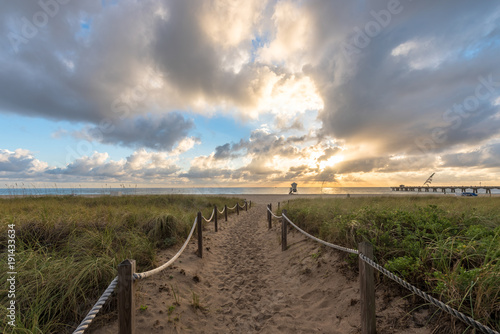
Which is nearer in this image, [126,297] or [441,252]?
[126,297]

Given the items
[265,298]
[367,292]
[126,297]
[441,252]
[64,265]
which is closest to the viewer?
[126,297]

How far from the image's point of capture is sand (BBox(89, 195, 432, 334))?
10.4 feet

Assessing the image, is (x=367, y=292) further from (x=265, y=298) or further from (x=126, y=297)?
(x=126, y=297)

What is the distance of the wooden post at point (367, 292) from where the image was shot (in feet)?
8.45

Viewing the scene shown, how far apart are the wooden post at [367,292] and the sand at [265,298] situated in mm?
332

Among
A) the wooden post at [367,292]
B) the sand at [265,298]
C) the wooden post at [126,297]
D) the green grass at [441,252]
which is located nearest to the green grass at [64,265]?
the sand at [265,298]

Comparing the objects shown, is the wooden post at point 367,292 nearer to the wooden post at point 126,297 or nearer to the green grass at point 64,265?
the wooden post at point 126,297

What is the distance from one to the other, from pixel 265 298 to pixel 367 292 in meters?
2.57

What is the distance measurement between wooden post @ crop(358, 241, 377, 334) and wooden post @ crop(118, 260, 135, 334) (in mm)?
2615

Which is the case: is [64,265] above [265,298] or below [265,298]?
above

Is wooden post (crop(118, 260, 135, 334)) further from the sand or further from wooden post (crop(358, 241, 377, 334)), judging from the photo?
wooden post (crop(358, 241, 377, 334))

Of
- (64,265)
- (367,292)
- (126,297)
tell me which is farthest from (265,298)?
(64,265)

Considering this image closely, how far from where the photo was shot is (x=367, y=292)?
2.58 metres

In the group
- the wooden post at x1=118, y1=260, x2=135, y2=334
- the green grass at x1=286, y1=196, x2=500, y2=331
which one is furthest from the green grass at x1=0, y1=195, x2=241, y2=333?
the green grass at x1=286, y1=196, x2=500, y2=331
